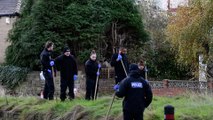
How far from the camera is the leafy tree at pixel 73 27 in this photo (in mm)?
27438

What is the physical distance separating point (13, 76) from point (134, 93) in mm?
18522

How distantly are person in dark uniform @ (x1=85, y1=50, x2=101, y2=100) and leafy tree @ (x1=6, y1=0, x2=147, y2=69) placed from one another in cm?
1060

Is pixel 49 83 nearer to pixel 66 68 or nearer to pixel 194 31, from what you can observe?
pixel 66 68

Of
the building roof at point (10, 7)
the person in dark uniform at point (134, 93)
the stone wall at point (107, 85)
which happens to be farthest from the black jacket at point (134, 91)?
the building roof at point (10, 7)

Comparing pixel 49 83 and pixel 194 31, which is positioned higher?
pixel 194 31

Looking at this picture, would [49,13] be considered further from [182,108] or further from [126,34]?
[182,108]

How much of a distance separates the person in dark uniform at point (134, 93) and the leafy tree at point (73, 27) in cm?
1648

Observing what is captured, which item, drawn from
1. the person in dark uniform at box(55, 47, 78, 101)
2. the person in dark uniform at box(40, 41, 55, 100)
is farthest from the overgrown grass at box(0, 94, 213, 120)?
the person in dark uniform at box(55, 47, 78, 101)

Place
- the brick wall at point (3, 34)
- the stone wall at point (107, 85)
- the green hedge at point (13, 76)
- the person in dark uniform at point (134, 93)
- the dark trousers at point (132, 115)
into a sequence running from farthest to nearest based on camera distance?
1. the brick wall at point (3, 34)
2. the green hedge at point (13, 76)
3. the stone wall at point (107, 85)
4. the dark trousers at point (132, 115)
5. the person in dark uniform at point (134, 93)

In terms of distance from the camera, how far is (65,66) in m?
16.0

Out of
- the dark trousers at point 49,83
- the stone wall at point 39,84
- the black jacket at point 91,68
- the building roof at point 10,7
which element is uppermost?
the building roof at point 10,7

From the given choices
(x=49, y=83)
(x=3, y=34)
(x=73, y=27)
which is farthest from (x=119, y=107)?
(x=3, y=34)

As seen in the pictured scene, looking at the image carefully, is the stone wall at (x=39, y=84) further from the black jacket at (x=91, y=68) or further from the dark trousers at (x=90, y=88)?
the black jacket at (x=91, y=68)

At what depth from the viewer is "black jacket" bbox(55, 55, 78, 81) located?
15984mm
